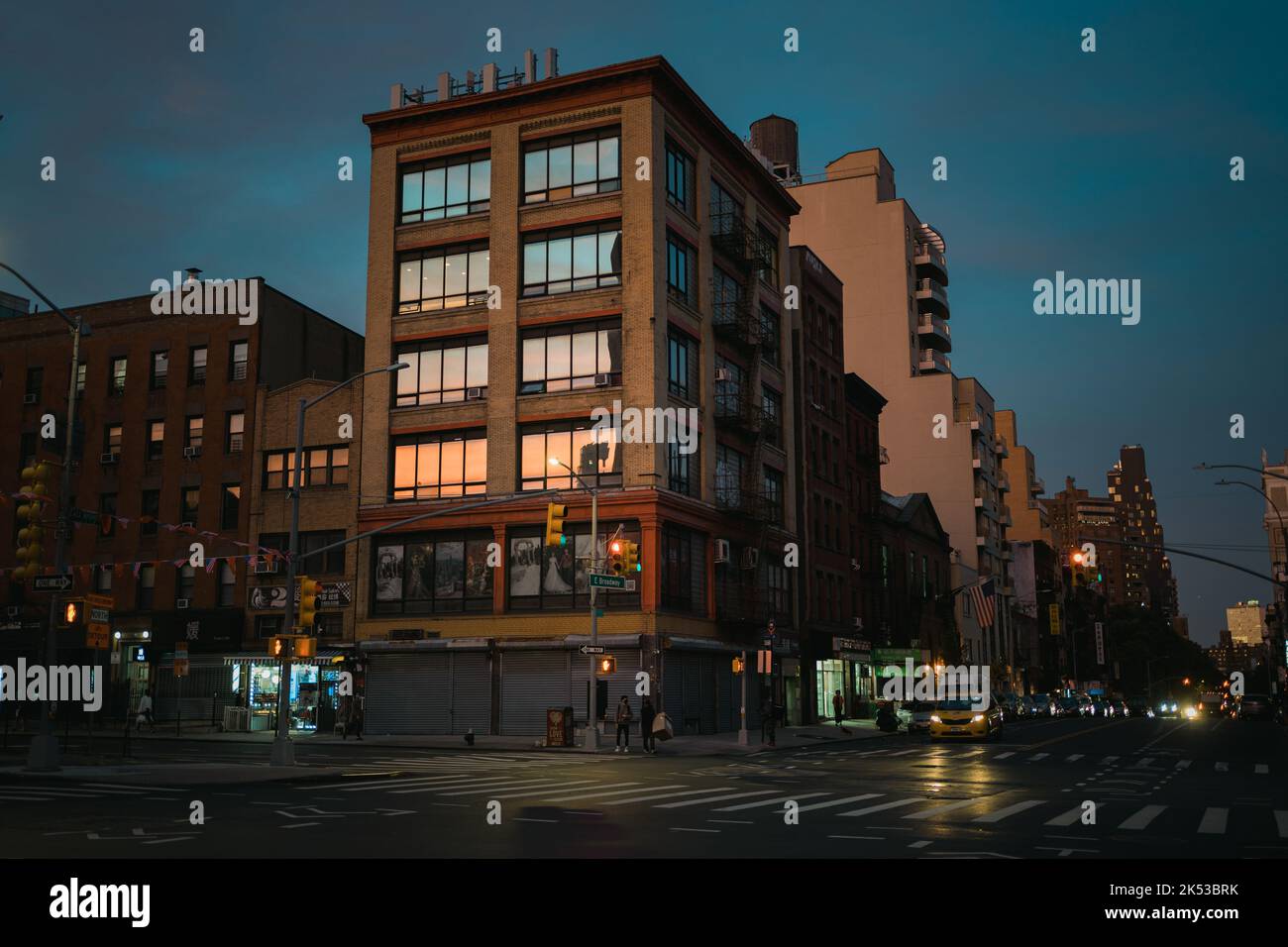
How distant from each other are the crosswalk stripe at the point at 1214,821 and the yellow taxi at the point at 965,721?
25530 millimetres

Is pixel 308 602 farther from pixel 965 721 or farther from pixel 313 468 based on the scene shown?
pixel 965 721

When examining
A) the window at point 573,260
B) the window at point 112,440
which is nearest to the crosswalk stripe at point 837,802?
the window at point 573,260

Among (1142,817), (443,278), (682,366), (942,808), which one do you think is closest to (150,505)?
(443,278)

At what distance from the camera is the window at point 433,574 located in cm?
4900

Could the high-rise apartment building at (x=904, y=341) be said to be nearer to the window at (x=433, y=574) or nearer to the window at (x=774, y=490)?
the window at (x=774, y=490)

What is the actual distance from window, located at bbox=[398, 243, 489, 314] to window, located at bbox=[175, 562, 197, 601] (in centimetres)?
1600

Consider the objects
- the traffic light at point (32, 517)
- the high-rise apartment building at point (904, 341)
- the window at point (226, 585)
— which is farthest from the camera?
the high-rise apartment building at point (904, 341)

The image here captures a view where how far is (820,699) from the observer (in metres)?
65.4

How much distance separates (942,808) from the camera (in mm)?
18531

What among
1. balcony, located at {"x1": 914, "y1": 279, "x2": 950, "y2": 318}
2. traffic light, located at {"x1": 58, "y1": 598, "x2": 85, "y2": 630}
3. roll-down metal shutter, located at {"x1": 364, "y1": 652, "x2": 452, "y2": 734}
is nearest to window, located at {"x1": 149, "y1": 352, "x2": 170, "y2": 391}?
roll-down metal shutter, located at {"x1": 364, "y1": 652, "x2": 452, "y2": 734}

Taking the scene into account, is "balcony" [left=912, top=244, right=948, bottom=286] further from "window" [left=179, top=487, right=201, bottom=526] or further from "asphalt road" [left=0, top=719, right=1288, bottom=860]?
"asphalt road" [left=0, top=719, right=1288, bottom=860]

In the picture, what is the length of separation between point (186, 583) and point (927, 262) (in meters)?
75.7
